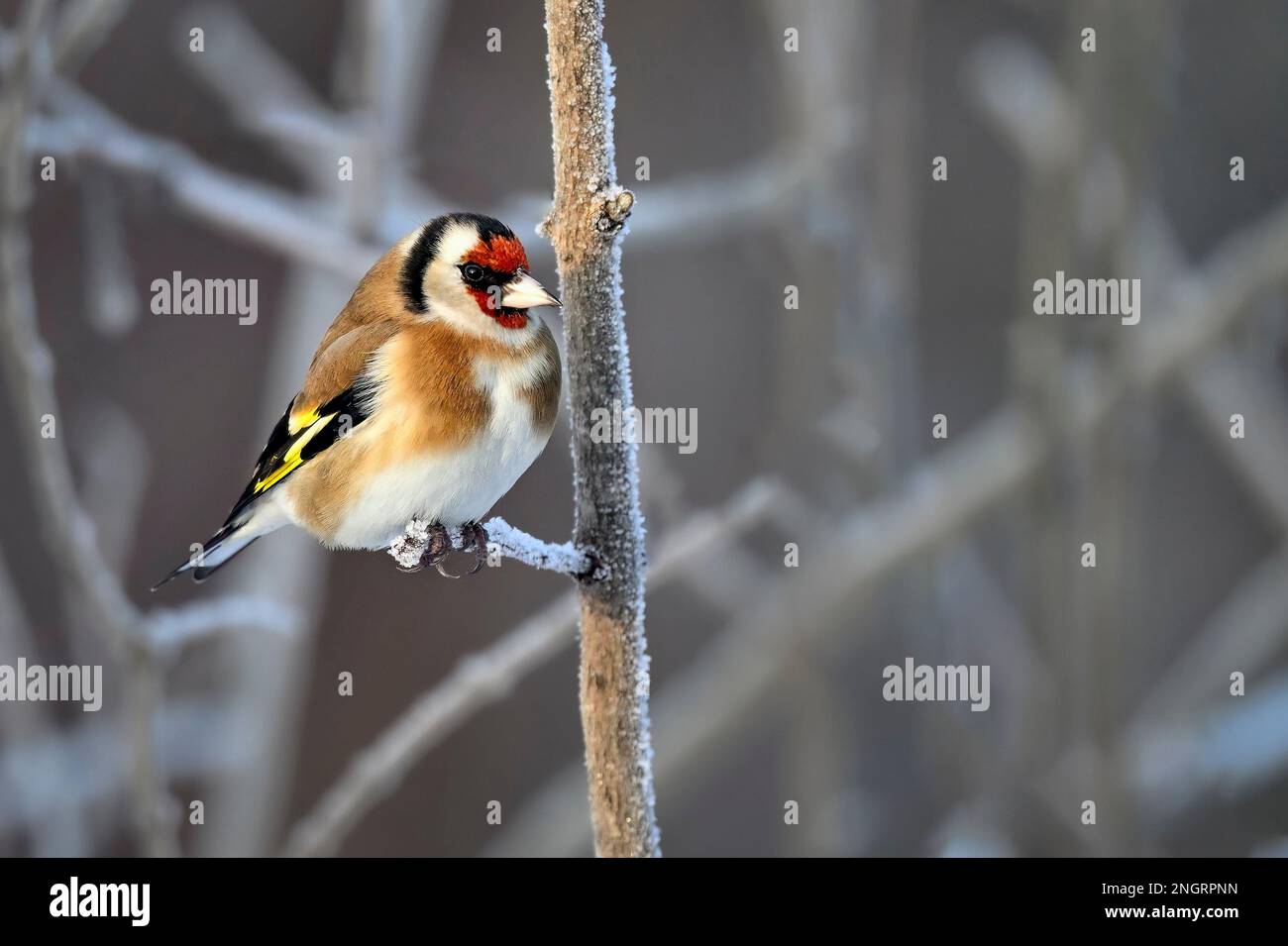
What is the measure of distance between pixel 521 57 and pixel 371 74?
147 centimetres

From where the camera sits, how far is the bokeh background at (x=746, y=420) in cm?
288

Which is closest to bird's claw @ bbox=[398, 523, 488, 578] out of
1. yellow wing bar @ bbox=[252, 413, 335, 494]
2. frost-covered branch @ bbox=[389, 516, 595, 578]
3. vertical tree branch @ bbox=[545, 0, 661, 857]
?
frost-covered branch @ bbox=[389, 516, 595, 578]

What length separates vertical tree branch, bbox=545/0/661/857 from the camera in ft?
4.74

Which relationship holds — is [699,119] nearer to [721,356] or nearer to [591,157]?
[721,356]

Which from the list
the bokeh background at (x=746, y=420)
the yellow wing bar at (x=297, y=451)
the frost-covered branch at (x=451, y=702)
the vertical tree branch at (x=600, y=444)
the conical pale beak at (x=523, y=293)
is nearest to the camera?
the vertical tree branch at (x=600, y=444)

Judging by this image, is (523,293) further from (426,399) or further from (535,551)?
(535,551)

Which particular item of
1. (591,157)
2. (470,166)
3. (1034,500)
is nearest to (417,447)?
(591,157)

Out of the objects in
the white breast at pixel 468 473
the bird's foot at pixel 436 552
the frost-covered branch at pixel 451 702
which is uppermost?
the white breast at pixel 468 473

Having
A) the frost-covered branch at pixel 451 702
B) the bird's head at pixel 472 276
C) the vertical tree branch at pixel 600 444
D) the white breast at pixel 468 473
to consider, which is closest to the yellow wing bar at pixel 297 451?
the white breast at pixel 468 473

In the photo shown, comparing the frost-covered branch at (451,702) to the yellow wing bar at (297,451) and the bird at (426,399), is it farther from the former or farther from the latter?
the yellow wing bar at (297,451)

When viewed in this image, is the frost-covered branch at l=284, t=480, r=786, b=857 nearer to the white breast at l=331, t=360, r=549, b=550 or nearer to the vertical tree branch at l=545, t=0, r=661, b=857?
the vertical tree branch at l=545, t=0, r=661, b=857

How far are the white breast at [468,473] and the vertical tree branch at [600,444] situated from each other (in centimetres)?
41

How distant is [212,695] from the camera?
12.1 ft

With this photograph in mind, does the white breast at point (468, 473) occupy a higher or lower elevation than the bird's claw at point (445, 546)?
higher
